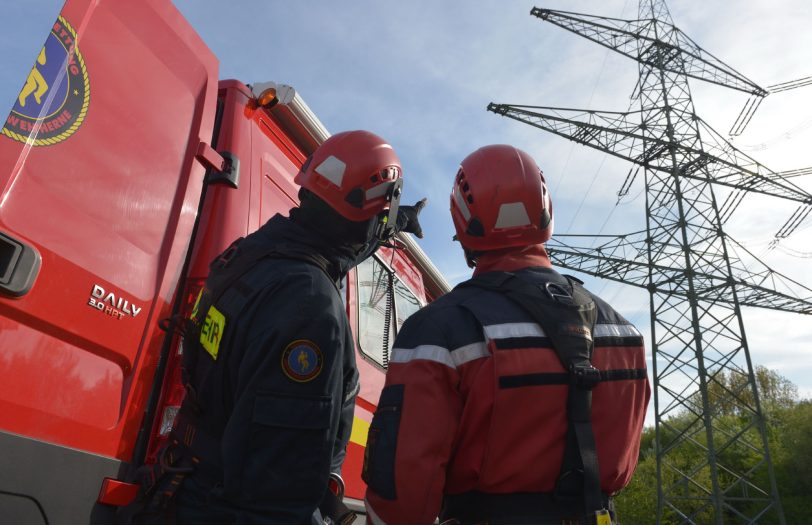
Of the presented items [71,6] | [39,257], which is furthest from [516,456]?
[71,6]

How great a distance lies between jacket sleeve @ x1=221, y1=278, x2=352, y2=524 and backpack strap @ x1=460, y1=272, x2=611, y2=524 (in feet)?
1.95

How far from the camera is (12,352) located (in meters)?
1.44

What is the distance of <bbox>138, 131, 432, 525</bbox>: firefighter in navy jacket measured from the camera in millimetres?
1397

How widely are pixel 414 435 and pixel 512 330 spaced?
Result: 41 centimetres

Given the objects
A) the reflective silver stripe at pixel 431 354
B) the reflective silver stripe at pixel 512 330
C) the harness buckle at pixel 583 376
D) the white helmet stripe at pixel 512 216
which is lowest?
the harness buckle at pixel 583 376

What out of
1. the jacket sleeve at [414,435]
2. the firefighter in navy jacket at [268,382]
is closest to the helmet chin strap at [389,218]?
the firefighter in navy jacket at [268,382]

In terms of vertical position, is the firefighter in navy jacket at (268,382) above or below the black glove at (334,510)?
above

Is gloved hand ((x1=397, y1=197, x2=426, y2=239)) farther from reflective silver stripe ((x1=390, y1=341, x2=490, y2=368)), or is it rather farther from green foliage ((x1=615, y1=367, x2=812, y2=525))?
green foliage ((x1=615, y1=367, x2=812, y2=525))

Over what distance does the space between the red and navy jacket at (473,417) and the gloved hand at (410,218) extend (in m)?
0.87

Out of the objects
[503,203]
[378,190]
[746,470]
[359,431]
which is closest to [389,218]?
[378,190]

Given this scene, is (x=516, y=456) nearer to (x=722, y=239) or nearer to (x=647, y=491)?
(x=722, y=239)

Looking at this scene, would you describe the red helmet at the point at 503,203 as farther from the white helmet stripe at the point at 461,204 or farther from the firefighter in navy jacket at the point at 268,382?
the firefighter in navy jacket at the point at 268,382

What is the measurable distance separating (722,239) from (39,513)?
18.8m

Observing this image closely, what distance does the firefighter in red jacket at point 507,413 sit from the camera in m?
1.52
